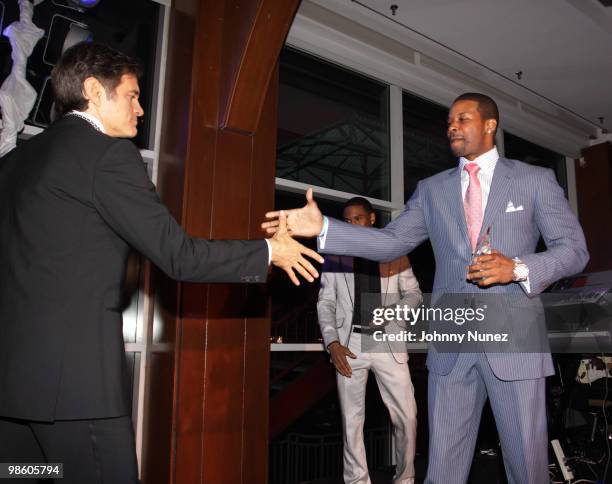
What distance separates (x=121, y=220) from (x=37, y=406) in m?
0.53

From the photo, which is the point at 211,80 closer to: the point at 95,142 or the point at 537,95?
the point at 95,142

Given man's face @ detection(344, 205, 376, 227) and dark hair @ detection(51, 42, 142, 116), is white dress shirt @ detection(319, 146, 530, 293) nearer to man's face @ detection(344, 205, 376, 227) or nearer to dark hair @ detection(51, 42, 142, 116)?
dark hair @ detection(51, 42, 142, 116)

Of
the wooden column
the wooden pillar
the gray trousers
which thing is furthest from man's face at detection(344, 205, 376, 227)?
the wooden pillar

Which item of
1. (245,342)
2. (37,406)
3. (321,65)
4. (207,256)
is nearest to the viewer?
(37,406)

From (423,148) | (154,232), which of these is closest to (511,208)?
(154,232)

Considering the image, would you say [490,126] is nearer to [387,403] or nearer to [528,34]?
[387,403]

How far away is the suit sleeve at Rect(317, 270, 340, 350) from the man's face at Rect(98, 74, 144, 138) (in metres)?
2.16

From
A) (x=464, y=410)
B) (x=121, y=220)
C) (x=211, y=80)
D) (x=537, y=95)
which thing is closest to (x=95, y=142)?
(x=121, y=220)

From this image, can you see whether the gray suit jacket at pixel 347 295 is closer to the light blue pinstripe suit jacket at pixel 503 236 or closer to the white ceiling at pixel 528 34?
the light blue pinstripe suit jacket at pixel 503 236

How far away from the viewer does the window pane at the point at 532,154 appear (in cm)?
668

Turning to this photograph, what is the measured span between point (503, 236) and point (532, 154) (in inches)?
225

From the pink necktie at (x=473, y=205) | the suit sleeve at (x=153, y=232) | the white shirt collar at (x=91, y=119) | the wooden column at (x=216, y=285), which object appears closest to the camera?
the suit sleeve at (x=153, y=232)

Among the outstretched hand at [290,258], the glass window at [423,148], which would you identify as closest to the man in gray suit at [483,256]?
the outstretched hand at [290,258]

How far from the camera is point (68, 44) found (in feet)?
11.1
